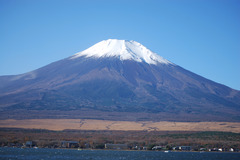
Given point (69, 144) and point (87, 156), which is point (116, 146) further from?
point (87, 156)

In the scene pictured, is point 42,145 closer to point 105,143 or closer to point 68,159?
point 105,143

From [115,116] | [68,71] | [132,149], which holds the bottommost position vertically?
[132,149]

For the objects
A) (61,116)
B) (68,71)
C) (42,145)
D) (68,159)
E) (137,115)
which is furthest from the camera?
(68,71)

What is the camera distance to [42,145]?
80688mm

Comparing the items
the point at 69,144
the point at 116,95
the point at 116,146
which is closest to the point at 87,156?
the point at 116,146

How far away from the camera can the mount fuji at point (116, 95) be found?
463 ft

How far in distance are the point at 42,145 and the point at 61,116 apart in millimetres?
51573

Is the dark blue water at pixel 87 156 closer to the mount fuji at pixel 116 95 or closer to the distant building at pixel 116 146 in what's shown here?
the distant building at pixel 116 146

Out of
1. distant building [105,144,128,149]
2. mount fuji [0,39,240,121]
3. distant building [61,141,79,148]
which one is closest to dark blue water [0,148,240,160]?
distant building [105,144,128,149]

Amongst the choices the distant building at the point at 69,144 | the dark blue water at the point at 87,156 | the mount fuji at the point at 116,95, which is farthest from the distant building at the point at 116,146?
the mount fuji at the point at 116,95

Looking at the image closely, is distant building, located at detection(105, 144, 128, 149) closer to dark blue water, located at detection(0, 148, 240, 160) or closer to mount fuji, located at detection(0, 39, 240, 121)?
dark blue water, located at detection(0, 148, 240, 160)

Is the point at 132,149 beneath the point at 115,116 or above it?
beneath

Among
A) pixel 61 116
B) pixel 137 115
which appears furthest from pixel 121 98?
pixel 61 116

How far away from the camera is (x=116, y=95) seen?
168500mm
